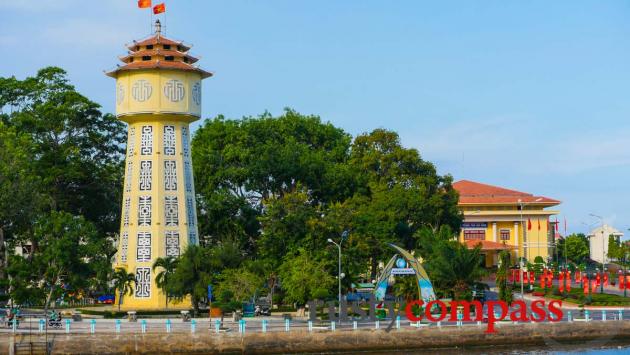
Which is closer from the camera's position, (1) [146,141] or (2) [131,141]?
(1) [146,141]

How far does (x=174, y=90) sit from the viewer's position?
88.0 metres

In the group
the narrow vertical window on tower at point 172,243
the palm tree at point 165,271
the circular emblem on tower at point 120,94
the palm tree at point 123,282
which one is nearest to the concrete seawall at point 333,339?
the palm tree at point 165,271

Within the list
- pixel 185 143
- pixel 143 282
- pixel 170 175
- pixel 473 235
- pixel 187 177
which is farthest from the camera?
pixel 473 235

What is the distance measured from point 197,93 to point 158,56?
4314mm

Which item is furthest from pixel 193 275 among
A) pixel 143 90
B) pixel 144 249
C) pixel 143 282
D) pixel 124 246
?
pixel 143 90

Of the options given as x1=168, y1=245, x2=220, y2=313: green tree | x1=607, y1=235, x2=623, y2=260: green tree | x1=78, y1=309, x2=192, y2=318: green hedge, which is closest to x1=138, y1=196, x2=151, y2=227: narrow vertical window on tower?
x1=168, y1=245, x2=220, y2=313: green tree

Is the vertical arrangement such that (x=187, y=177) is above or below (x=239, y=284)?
above

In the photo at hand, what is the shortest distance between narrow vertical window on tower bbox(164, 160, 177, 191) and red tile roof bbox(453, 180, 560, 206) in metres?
66.6

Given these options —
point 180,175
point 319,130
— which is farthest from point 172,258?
point 319,130

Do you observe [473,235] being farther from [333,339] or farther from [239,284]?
[333,339]

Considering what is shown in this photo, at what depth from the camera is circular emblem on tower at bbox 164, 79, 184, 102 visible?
8769 centimetres

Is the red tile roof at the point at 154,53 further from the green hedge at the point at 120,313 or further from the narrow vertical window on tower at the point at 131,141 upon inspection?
the green hedge at the point at 120,313

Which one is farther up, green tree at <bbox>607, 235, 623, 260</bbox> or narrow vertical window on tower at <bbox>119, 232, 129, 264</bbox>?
green tree at <bbox>607, 235, 623, 260</bbox>

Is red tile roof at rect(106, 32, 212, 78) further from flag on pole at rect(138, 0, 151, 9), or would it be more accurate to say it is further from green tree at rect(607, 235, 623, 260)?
green tree at rect(607, 235, 623, 260)
